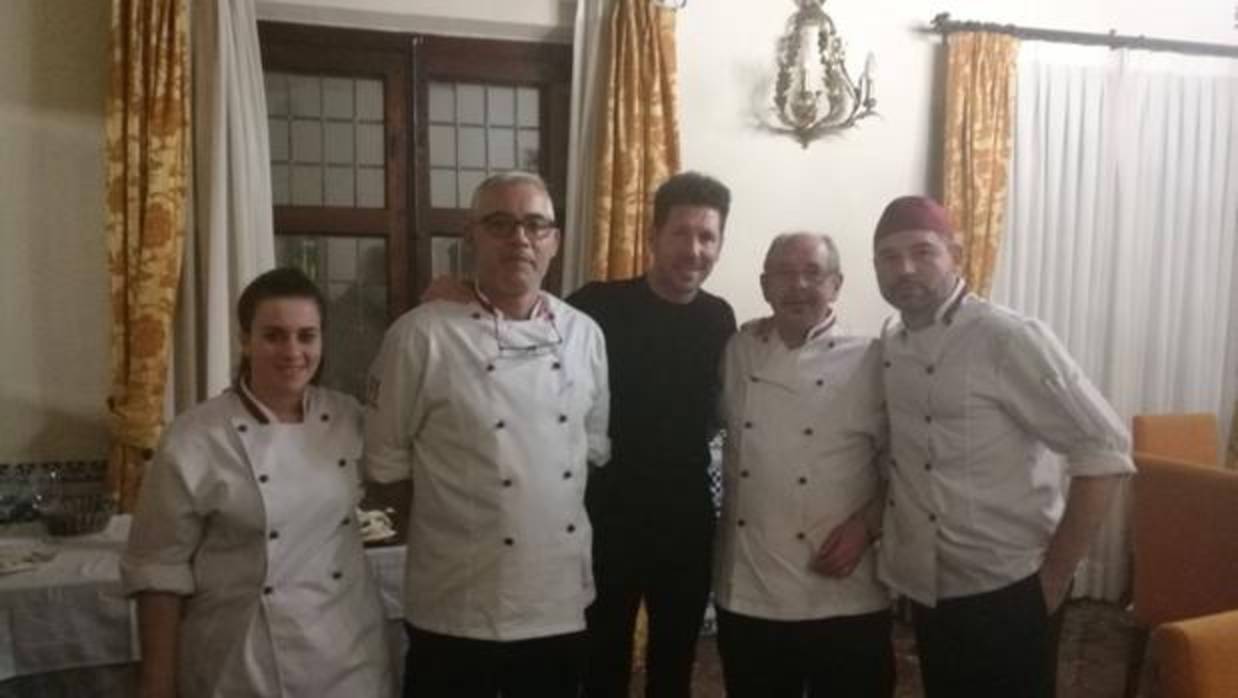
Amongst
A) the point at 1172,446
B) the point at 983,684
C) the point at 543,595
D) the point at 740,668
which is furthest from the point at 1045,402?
the point at 1172,446

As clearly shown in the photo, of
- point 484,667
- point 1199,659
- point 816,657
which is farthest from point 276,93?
point 1199,659

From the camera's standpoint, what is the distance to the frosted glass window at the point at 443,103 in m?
3.59

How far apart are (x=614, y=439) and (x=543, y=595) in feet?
1.48

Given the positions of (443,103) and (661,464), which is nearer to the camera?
(661,464)

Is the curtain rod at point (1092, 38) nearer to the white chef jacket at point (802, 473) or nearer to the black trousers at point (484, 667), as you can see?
the white chef jacket at point (802, 473)

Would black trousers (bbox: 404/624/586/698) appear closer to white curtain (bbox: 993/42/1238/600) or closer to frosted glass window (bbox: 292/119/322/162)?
frosted glass window (bbox: 292/119/322/162)

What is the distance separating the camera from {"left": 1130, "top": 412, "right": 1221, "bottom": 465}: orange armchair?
11.3 ft

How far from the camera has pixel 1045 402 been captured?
184 cm

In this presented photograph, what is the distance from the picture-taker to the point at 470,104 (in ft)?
11.9

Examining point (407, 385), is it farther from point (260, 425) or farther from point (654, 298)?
point (654, 298)

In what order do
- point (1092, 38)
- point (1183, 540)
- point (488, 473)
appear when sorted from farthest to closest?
1. point (1092, 38)
2. point (1183, 540)
3. point (488, 473)

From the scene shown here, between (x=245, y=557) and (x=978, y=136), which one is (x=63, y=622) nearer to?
(x=245, y=557)

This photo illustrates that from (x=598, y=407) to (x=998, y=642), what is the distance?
3.03 ft

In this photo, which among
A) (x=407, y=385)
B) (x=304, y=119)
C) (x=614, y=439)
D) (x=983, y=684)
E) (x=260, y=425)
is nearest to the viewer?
(x=260, y=425)
